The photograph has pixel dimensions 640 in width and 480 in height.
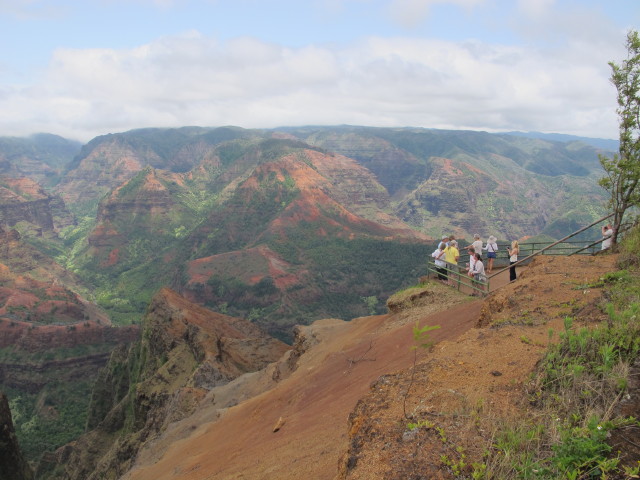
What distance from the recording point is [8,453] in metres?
34.8

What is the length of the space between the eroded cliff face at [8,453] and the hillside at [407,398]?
66.5 feet

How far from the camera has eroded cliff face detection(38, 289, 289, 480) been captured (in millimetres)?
29312

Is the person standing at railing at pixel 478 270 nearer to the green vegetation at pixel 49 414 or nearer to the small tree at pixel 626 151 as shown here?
the small tree at pixel 626 151

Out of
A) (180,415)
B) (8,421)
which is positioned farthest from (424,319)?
(8,421)

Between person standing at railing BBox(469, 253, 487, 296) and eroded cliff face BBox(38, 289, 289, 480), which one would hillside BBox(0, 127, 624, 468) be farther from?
person standing at railing BBox(469, 253, 487, 296)

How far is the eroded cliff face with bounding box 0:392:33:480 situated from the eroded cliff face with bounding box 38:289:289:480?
3.74 m

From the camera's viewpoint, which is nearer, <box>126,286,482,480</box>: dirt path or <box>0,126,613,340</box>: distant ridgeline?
<box>126,286,482,480</box>: dirt path

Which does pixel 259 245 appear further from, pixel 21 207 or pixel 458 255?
pixel 21 207

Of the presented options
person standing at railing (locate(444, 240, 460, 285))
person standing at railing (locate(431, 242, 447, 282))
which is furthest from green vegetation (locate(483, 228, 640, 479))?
person standing at railing (locate(431, 242, 447, 282))

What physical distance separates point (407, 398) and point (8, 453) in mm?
40922

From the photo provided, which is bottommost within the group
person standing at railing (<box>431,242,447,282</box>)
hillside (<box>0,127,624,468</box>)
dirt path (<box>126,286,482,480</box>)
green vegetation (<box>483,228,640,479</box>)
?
hillside (<box>0,127,624,468</box>)

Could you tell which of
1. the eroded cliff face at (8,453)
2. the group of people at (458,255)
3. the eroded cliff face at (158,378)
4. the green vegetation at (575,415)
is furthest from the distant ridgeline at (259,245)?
the green vegetation at (575,415)

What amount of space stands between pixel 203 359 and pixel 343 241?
291ft

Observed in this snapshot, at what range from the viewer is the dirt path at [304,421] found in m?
9.90
